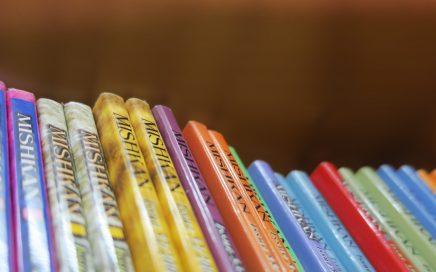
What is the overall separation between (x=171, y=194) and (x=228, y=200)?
0.07 meters

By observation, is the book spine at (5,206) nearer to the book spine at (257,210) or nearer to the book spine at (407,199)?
the book spine at (257,210)

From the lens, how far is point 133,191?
1.70 feet

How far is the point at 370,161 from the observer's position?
3.87 ft

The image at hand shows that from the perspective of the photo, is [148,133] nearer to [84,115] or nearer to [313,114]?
[84,115]

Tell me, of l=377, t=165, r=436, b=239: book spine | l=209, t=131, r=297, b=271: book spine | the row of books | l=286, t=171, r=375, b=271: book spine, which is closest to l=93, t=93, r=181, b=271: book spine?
the row of books

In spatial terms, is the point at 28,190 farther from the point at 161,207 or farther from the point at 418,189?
the point at 418,189

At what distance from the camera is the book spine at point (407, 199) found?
76cm

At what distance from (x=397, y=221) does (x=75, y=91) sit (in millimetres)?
558

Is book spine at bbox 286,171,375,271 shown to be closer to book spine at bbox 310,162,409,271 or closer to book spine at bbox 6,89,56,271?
book spine at bbox 310,162,409,271

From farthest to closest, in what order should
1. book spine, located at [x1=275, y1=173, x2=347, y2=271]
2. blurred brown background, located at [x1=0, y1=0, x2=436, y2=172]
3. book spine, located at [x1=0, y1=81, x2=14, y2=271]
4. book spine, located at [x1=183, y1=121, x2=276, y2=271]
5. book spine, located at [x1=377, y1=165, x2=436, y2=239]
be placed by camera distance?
blurred brown background, located at [x1=0, y1=0, x2=436, y2=172] → book spine, located at [x1=377, y1=165, x2=436, y2=239] → book spine, located at [x1=275, y1=173, x2=347, y2=271] → book spine, located at [x1=183, y1=121, x2=276, y2=271] → book spine, located at [x1=0, y1=81, x2=14, y2=271]

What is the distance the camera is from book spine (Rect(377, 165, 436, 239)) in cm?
76

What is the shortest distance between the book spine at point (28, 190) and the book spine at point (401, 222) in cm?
45

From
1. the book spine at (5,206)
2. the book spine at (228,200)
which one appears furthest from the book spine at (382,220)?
the book spine at (5,206)

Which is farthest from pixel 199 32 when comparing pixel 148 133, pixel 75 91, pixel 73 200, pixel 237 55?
pixel 73 200
